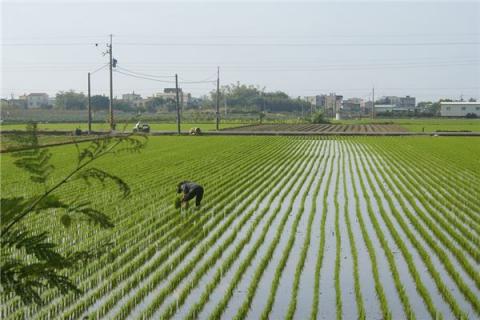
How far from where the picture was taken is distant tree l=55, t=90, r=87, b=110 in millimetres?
84875

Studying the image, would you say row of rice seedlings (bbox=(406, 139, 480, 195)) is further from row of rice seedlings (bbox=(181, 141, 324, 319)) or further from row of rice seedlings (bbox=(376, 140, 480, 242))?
row of rice seedlings (bbox=(181, 141, 324, 319))

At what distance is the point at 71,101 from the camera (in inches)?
3474

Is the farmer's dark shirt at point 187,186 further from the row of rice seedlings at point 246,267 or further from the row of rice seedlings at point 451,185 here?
the row of rice seedlings at point 451,185

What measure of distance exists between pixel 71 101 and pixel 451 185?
79.8m

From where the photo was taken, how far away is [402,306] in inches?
222

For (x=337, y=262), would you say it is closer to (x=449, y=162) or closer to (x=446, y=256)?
(x=446, y=256)

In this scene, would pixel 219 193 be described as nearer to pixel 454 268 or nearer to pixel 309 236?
pixel 309 236

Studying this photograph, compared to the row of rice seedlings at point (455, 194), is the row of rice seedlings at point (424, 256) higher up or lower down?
lower down

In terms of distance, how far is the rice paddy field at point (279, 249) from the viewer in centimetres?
557

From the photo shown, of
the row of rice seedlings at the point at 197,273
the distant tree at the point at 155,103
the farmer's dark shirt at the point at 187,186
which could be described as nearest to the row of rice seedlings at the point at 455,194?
the row of rice seedlings at the point at 197,273

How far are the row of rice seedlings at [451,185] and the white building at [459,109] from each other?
6326cm

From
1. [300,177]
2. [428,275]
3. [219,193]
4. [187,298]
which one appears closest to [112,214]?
[219,193]

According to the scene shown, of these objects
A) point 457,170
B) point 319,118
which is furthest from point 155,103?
point 457,170

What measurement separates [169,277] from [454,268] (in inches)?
122
